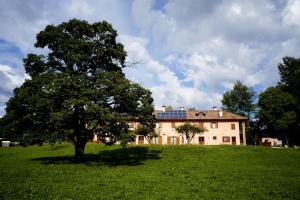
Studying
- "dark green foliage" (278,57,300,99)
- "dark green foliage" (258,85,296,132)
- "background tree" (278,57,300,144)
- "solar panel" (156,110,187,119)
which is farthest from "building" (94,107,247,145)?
"dark green foliage" (278,57,300,99)

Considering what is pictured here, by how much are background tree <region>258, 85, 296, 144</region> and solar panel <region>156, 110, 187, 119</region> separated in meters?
21.7

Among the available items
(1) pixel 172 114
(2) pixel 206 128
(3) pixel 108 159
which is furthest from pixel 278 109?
(3) pixel 108 159

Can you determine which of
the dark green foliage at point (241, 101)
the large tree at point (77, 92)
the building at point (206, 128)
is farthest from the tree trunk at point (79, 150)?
the dark green foliage at point (241, 101)

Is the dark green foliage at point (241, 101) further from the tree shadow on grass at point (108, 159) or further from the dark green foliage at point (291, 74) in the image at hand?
the tree shadow on grass at point (108, 159)

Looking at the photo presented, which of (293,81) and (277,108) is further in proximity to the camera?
(293,81)

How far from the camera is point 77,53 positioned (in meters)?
32.0

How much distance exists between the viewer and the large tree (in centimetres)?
2855

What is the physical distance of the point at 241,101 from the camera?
9775cm

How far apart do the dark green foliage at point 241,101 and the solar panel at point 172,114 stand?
3449cm

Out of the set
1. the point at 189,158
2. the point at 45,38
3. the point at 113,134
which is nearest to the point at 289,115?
the point at 189,158

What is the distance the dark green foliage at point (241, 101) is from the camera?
3841 inches

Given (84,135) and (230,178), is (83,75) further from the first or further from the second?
(230,178)

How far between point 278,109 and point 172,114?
85.9ft

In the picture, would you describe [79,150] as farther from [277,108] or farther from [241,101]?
[241,101]
